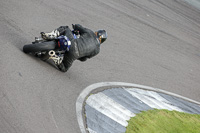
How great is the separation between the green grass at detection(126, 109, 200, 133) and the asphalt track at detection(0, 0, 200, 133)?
4.53 feet

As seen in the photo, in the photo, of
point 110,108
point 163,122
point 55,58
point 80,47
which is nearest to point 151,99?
point 163,122

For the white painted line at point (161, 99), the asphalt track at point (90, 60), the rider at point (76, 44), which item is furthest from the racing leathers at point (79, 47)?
the white painted line at point (161, 99)

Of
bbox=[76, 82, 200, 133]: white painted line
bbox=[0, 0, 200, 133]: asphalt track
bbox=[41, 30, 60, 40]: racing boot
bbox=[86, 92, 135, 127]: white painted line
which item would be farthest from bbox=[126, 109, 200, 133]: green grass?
bbox=[41, 30, 60, 40]: racing boot

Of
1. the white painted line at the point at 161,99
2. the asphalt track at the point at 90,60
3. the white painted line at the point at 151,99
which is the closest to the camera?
the asphalt track at the point at 90,60

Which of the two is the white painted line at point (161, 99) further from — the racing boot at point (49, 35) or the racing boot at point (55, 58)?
Result: the racing boot at point (49, 35)

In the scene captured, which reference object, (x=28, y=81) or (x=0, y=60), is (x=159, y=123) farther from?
(x=0, y=60)

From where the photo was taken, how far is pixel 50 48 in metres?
6.86

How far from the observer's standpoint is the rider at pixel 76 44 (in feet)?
23.3

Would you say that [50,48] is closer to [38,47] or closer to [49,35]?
[38,47]

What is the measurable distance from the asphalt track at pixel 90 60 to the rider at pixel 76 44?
31 cm

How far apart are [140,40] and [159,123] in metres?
4.90

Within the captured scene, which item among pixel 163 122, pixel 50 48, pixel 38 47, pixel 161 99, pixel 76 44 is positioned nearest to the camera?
pixel 38 47

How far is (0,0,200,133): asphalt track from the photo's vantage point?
5605 mm

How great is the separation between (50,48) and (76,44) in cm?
64
